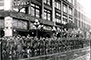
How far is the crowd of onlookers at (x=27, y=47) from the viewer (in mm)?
21938

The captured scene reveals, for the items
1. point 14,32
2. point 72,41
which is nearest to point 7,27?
point 14,32

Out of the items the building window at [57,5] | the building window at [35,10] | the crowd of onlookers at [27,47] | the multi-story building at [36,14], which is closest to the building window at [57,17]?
the multi-story building at [36,14]

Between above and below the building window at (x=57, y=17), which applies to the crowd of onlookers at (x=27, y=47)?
below

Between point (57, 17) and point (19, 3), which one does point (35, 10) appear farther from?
point (57, 17)

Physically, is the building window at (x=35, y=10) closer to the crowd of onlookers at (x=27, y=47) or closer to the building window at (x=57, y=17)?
the crowd of onlookers at (x=27, y=47)

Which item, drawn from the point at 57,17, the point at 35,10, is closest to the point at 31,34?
the point at 35,10

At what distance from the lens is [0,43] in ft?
73.3

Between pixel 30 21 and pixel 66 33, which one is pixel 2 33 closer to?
pixel 30 21

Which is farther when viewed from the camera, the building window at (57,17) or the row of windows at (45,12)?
the building window at (57,17)

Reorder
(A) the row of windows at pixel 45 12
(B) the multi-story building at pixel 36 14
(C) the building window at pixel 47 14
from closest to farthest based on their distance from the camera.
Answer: (B) the multi-story building at pixel 36 14 → (A) the row of windows at pixel 45 12 → (C) the building window at pixel 47 14

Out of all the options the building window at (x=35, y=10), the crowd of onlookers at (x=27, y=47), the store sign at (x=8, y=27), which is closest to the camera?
the crowd of onlookers at (x=27, y=47)

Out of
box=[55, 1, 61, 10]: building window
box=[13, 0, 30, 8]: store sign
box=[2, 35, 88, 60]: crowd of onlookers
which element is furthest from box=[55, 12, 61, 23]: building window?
box=[13, 0, 30, 8]: store sign

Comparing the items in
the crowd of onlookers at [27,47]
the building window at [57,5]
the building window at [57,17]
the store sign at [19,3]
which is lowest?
the crowd of onlookers at [27,47]

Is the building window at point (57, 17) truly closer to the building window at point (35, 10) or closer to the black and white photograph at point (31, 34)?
the black and white photograph at point (31, 34)
